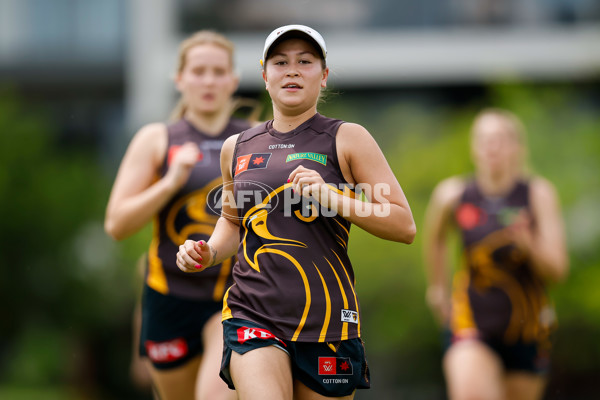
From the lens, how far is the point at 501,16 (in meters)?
27.6

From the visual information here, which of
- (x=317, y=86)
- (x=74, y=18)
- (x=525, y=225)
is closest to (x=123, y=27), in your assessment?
(x=74, y=18)

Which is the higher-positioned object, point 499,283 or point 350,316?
point 350,316

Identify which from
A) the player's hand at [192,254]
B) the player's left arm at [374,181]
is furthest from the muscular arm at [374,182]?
the player's hand at [192,254]

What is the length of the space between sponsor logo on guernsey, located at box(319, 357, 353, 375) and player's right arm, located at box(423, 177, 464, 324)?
12.4 ft

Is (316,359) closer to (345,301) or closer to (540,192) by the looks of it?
(345,301)

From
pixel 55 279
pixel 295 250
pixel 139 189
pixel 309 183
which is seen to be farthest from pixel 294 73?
pixel 55 279

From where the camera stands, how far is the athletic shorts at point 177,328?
17.5 feet

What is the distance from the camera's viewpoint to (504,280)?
6.89m

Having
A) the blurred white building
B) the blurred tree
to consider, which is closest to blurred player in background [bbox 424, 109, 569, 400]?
the blurred tree

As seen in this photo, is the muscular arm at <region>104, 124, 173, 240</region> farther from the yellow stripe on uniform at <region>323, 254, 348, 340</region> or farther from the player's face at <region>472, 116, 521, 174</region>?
the player's face at <region>472, 116, 521, 174</region>

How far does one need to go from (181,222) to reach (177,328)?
0.62 metres

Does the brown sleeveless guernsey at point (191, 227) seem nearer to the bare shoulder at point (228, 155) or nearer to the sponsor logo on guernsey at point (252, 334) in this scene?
the bare shoulder at point (228, 155)

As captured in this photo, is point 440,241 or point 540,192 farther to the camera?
point 440,241

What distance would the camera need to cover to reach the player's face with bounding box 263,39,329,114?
380cm
